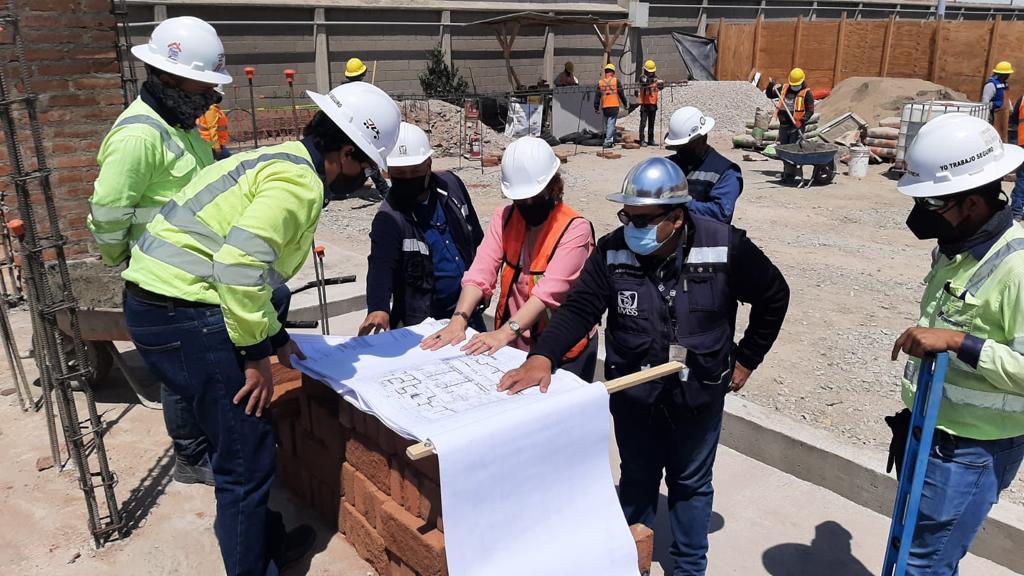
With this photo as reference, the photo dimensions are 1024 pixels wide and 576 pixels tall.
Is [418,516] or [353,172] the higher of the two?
[353,172]

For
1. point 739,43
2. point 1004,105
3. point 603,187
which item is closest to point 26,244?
point 603,187

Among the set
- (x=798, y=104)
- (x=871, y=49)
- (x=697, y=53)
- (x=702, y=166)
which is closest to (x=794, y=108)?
(x=798, y=104)

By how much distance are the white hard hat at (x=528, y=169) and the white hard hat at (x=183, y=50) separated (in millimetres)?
1528

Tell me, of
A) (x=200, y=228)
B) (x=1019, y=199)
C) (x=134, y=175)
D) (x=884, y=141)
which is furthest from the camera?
(x=884, y=141)

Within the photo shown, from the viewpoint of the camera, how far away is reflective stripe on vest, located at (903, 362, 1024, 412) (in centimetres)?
242

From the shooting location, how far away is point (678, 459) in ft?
10.2

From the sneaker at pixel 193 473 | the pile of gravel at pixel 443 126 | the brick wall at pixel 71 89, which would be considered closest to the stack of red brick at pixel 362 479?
the sneaker at pixel 193 473

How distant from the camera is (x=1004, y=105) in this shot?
14.3 meters

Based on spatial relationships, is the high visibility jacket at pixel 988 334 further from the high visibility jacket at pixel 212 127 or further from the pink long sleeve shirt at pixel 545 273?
the high visibility jacket at pixel 212 127

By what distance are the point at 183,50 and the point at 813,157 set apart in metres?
12.2

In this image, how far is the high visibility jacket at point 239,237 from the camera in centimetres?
255

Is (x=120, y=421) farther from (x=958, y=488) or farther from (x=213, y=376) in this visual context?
(x=958, y=488)

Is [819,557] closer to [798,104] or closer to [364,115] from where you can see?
[364,115]

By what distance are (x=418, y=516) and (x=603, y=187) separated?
11.6 meters
